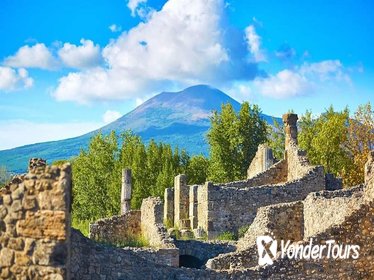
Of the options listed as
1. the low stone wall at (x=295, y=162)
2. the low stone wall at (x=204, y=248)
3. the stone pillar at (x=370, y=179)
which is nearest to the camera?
the stone pillar at (x=370, y=179)

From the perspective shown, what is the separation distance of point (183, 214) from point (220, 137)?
84.5 ft

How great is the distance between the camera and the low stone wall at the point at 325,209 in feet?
71.5

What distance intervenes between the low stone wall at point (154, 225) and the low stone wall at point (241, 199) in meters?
3.26

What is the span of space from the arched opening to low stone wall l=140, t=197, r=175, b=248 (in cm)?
169

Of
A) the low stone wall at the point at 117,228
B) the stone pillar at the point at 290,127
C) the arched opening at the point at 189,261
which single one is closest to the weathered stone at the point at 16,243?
the arched opening at the point at 189,261

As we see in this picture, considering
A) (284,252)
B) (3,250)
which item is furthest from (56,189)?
(284,252)

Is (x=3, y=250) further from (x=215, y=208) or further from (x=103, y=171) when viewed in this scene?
(x=103, y=171)

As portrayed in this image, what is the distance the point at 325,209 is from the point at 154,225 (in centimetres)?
797

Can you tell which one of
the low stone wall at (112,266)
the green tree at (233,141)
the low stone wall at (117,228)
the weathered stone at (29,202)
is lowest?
the low stone wall at (112,266)

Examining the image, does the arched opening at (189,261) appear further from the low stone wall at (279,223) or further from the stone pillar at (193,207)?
the stone pillar at (193,207)

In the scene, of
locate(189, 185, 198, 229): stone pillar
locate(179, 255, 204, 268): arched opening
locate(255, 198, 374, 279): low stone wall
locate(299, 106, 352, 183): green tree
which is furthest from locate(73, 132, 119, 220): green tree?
locate(255, 198, 374, 279): low stone wall

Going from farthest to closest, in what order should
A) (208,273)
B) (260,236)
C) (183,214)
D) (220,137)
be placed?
(220,137), (183,214), (260,236), (208,273)

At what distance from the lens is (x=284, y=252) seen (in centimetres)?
1850

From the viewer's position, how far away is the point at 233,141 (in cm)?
6569
